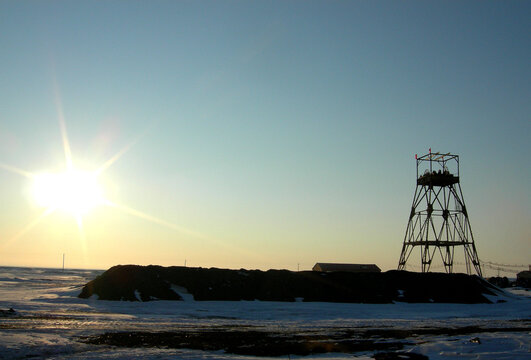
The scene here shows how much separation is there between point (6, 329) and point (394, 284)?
4124cm

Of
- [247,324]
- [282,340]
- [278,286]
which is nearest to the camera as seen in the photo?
[282,340]

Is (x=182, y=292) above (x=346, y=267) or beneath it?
beneath

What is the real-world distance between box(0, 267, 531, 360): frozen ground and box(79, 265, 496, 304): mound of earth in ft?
7.27

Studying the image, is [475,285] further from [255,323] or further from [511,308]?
[255,323]

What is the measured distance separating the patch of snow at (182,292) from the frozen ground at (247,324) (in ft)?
0.74

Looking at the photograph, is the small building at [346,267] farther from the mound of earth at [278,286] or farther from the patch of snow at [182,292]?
the patch of snow at [182,292]

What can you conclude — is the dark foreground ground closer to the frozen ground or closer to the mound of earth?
the frozen ground

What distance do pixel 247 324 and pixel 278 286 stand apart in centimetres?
2068

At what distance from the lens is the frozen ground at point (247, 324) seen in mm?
18109

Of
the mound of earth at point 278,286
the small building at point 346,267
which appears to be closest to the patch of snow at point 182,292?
the mound of earth at point 278,286

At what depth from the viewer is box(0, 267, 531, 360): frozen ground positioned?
18.1m

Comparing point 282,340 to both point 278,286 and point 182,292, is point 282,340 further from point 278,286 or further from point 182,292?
point 278,286

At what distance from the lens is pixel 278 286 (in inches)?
1946

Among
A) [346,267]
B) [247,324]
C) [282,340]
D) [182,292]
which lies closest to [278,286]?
[182,292]
